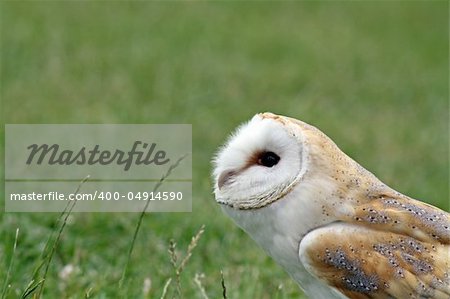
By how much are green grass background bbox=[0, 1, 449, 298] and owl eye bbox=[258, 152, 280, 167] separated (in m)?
1.37

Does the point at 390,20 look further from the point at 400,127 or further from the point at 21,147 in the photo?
the point at 21,147

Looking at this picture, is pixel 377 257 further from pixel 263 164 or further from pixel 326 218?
pixel 263 164

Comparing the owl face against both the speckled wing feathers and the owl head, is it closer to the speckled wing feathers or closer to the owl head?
the owl head

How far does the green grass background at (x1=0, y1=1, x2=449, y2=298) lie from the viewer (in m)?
5.54

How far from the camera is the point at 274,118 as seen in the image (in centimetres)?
370

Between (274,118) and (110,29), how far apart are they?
8.91m

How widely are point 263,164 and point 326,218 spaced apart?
0.98 ft

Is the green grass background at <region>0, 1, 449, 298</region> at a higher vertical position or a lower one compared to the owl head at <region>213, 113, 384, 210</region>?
lower

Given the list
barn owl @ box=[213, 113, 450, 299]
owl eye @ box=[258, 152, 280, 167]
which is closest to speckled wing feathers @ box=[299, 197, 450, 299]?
barn owl @ box=[213, 113, 450, 299]

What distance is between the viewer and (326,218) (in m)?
3.62

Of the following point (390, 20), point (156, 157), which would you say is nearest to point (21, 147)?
point (156, 157)

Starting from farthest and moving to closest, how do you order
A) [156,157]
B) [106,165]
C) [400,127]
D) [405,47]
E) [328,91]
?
[405,47]
[328,91]
[400,127]
[156,157]
[106,165]

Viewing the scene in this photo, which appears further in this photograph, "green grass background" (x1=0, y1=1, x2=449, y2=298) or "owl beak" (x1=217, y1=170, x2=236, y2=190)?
"green grass background" (x1=0, y1=1, x2=449, y2=298)

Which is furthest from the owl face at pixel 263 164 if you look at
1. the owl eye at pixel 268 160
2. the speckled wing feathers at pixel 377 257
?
the speckled wing feathers at pixel 377 257
